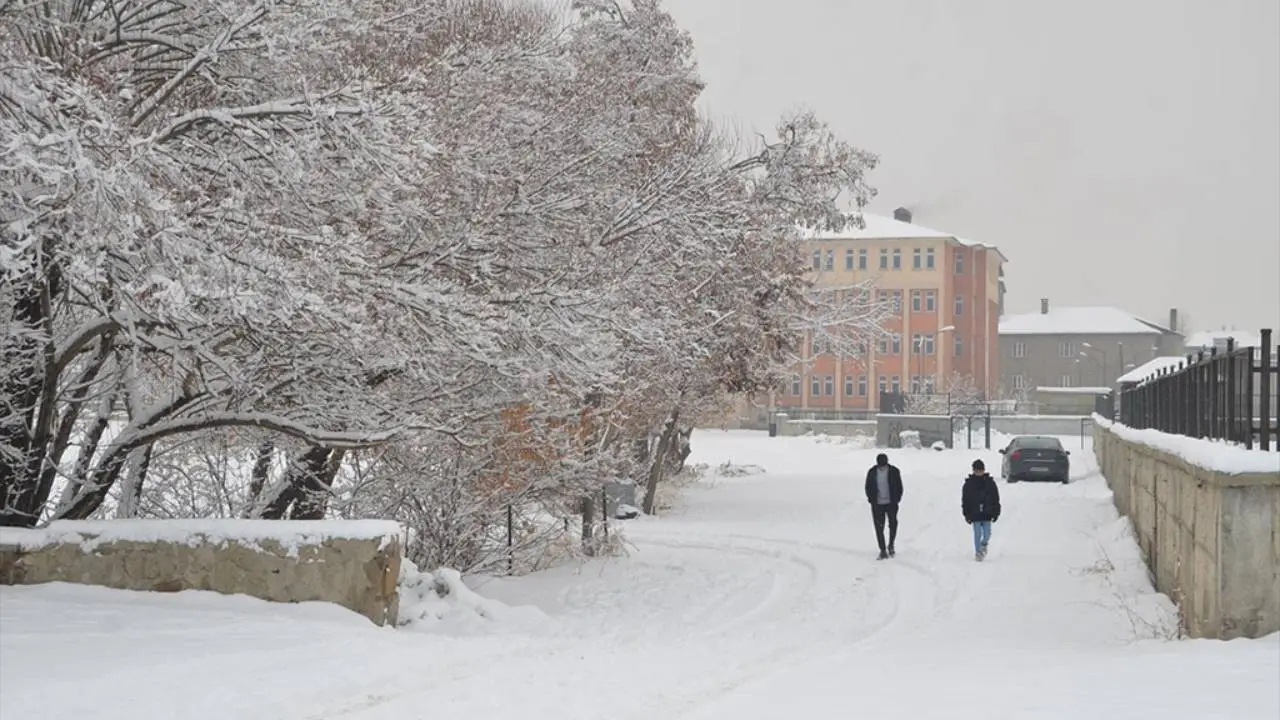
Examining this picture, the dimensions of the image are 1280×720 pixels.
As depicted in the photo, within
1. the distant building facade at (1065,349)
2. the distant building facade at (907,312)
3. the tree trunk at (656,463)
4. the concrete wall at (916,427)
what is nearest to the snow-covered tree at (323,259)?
the tree trunk at (656,463)

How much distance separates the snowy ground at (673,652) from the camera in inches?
354

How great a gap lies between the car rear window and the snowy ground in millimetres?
18130

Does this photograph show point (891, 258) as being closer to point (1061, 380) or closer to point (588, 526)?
point (1061, 380)

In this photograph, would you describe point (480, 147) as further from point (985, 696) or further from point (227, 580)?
point (985, 696)

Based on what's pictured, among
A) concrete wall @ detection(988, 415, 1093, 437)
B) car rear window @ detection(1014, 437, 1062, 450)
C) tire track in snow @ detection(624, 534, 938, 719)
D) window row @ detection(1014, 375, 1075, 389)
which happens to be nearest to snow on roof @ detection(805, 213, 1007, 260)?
window row @ detection(1014, 375, 1075, 389)

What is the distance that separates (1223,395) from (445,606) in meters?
7.02

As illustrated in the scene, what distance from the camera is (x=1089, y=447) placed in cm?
5669

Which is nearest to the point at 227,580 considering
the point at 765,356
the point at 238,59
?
the point at 238,59

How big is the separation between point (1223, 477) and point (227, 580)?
24.3ft

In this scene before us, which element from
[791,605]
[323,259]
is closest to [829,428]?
[791,605]

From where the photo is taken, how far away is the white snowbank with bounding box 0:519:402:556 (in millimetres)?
11641

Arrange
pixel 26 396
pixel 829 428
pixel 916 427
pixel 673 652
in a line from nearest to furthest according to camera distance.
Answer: pixel 673 652
pixel 26 396
pixel 916 427
pixel 829 428

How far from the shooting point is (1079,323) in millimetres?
A: 132250

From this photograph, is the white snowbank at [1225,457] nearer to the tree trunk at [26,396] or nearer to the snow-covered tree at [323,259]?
the snow-covered tree at [323,259]
